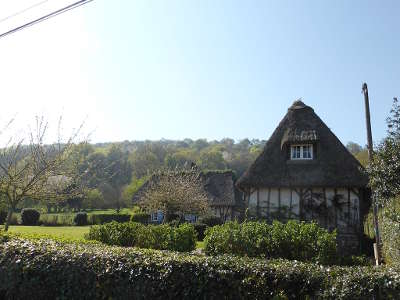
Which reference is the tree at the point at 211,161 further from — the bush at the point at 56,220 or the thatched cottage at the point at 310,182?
the thatched cottage at the point at 310,182

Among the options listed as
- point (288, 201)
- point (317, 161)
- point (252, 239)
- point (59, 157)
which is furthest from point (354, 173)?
point (59, 157)

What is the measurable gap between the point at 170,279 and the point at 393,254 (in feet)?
16.9

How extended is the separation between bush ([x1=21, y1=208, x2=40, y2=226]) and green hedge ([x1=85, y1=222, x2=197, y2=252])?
23.7 meters

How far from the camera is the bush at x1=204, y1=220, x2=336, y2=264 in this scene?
31.3ft

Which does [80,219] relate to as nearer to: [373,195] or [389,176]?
[373,195]

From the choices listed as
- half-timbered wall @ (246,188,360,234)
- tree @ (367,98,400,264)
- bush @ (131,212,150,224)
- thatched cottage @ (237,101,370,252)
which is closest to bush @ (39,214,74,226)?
bush @ (131,212,150,224)

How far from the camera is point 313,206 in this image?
1619 cm

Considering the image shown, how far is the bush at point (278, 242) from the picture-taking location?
9547mm

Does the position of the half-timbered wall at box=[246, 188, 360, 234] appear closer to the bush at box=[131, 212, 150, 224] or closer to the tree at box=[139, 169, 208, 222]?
the tree at box=[139, 169, 208, 222]

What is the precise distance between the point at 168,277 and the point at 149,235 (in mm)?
7146

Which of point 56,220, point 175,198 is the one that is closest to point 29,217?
point 56,220

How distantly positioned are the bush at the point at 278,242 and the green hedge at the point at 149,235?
2.03m

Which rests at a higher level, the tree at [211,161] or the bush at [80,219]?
the tree at [211,161]

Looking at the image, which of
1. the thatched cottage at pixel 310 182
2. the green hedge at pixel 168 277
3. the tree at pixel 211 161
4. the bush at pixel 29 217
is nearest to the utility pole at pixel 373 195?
the thatched cottage at pixel 310 182
